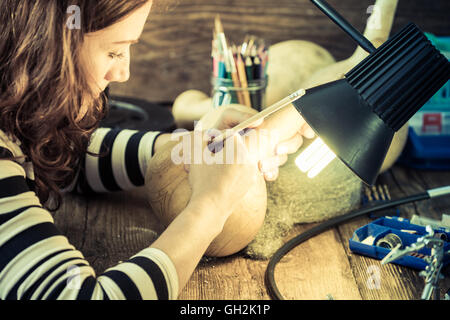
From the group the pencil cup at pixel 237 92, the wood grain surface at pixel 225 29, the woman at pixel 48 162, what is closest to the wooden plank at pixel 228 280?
the woman at pixel 48 162

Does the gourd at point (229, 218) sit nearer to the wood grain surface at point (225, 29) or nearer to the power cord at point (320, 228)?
the power cord at point (320, 228)

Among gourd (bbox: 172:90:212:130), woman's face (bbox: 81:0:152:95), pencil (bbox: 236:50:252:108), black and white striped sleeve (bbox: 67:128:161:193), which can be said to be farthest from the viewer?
gourd (bbox: 172:90:212:130)

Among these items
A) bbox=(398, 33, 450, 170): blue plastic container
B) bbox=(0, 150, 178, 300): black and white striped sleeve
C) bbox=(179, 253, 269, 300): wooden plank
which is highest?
bbox=(0, 150, 178, 300): black and white striped sleeve

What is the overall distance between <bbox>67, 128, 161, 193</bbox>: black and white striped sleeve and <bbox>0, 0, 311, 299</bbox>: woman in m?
0.24

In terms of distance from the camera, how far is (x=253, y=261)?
885 mm

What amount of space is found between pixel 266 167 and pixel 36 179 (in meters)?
0.35

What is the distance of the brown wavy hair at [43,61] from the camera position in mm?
678

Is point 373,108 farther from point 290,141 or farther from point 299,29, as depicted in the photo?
point 299,29

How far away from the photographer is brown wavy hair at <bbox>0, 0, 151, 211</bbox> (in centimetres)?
68

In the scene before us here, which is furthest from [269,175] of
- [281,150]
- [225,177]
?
[225,177]

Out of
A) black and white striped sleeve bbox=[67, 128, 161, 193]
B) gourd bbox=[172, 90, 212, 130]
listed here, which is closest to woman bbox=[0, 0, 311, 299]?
black and white striped sleeve bbox=[67, 128, 161, 193]

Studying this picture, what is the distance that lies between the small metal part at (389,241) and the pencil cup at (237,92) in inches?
17.0

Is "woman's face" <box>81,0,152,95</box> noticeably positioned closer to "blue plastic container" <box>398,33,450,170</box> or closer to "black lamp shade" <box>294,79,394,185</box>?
"black lamp shade" <box>294,79,394,185</box>
